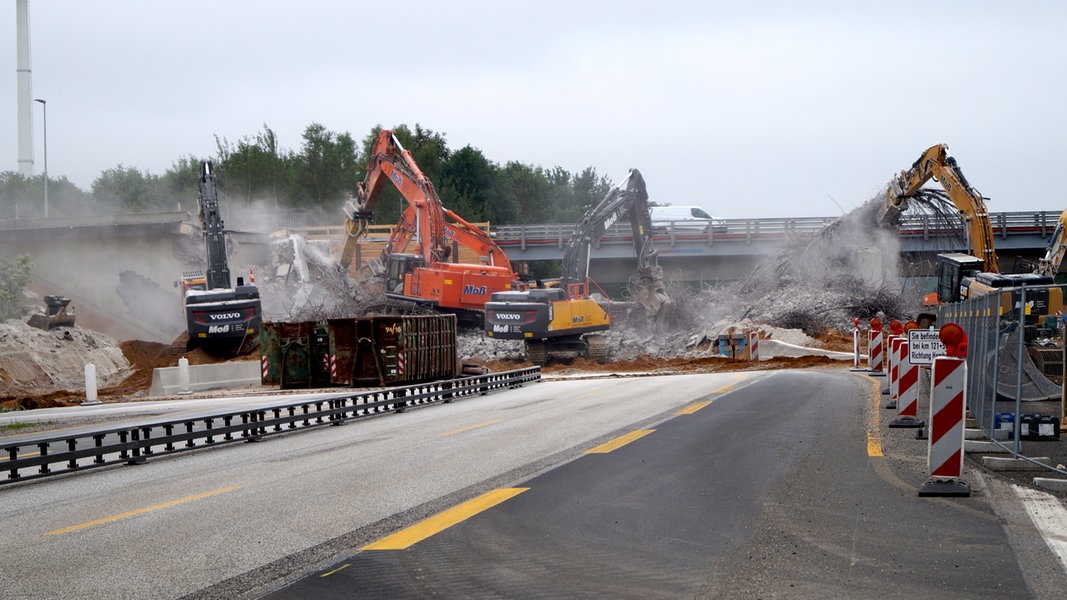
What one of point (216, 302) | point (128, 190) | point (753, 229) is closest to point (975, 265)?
point (216, 302)

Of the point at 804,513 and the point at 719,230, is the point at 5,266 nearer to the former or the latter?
the point at 719,230

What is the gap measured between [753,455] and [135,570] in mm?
7158

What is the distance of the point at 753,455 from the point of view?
12.1 metres

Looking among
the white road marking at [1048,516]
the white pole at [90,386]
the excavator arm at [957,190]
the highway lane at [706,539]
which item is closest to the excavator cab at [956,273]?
the excavator arm at [957,190]

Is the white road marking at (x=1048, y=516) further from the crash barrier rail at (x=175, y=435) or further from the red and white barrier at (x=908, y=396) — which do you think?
the crash barrier rail at (x=175, y=435)

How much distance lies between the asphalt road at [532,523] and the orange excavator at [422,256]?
83.4ft

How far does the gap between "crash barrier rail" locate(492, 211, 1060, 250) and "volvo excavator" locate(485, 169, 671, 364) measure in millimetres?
9435

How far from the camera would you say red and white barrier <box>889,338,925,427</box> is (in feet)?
48.1

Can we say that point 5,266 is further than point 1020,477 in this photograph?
Yes

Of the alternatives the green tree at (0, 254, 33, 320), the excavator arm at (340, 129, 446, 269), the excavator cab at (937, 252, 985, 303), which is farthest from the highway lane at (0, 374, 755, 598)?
the green tree at (0, 254, 33, 320)

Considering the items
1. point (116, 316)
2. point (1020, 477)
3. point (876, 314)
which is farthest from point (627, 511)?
point (116, 316)

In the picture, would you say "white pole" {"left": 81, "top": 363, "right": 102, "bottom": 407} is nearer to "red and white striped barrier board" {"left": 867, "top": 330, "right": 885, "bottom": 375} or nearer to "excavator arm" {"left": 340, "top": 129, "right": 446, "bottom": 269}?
"excavator arm" {"left": 340, "top": 129, "right": 446, "bottom": 269}

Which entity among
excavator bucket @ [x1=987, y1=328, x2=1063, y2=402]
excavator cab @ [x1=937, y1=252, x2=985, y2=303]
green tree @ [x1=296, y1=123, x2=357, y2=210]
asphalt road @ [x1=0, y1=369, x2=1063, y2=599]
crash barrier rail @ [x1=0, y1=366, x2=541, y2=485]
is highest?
green tree @ [x1=296, y1=123, x2=357, y2=210]

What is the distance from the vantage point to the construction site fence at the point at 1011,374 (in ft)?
38.0
